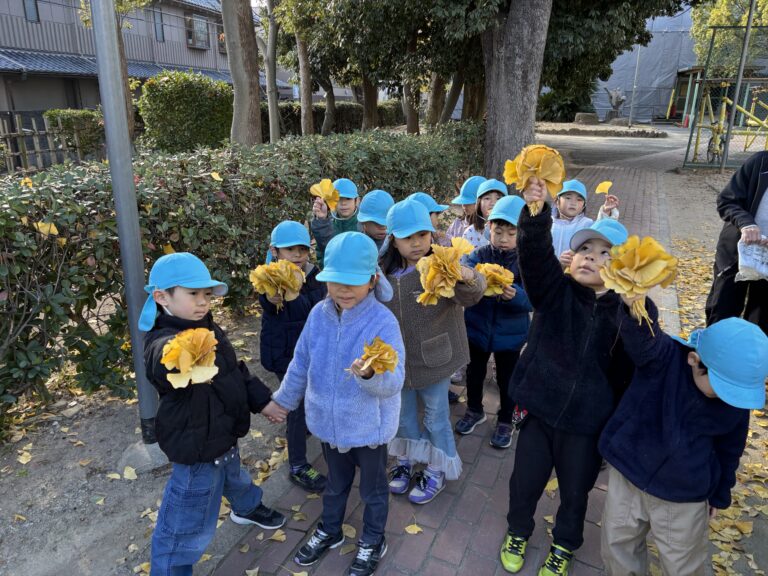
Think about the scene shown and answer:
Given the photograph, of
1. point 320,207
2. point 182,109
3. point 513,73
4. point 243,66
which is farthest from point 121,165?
point 182,109

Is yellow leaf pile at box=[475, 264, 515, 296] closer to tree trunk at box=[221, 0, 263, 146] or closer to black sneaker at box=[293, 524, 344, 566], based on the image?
black sneaker at box=[293, 524, 344, 566]

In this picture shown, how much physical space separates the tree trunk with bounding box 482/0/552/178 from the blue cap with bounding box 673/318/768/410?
335 inches

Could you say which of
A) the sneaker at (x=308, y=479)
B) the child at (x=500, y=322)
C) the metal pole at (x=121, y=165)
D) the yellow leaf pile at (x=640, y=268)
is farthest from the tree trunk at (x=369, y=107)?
the yellow leaf pile at (x=640, y=268)

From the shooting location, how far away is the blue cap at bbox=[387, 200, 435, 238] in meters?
2.91

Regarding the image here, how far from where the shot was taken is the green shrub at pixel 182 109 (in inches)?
649

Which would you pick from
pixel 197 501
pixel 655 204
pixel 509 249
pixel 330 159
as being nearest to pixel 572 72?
pixel 655 204

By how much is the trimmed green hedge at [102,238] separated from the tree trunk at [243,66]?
179 inches

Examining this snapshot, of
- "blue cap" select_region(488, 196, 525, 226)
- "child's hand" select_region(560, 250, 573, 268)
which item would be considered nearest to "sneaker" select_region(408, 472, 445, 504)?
"child's hand" select_region(560, 250, 573, 268)

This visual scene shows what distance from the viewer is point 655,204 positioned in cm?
1223

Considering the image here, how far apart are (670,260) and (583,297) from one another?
1.96ft

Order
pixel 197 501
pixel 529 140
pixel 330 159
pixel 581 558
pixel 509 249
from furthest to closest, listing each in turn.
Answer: pixel 529 140
pixel 330 159
pixel 509 249
pixel 581 558
pixel 197 501

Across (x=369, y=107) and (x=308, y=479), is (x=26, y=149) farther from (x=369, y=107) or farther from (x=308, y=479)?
(x=308, y=479)

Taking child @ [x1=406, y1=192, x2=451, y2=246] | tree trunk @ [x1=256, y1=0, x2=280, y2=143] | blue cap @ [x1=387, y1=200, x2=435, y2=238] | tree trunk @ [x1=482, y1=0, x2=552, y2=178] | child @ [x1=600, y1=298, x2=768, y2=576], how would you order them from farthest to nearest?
tree trunk @ [x1=256, y1=0, x2=280, y2=143] → tree trunk @ [x1=482, y1=0, x2=552, y2=178] → child @ [x1=406, y1=192, x2=451, y2=246] → blue cap @ [x1=387, y1=200, x2=435, y2=238] → child @ [x1=600, y1=298, x2=768, y2=576]

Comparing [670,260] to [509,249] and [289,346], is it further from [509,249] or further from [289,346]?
[289,346]
